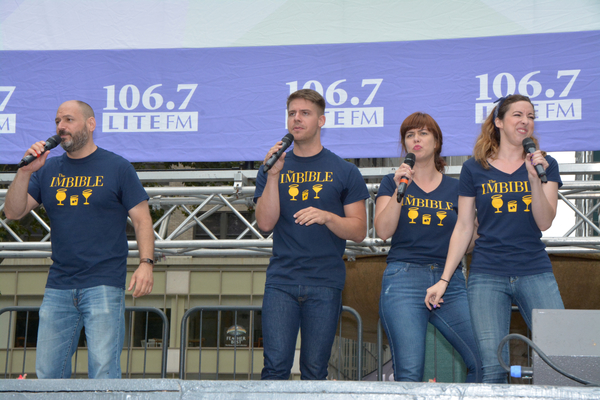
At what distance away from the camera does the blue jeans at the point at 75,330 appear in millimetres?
3568

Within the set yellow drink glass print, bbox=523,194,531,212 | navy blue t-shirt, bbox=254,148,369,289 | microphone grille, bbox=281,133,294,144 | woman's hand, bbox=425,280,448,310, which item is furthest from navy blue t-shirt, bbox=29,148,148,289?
yellow drink glass print, bbox=523,194,531,212

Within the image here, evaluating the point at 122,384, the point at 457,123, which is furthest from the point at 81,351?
the point at 122,384

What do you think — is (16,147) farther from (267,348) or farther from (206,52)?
(267,348)

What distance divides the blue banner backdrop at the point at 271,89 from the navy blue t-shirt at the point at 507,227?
2.16 meters

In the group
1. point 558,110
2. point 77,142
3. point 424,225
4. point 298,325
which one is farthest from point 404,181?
point 558,110

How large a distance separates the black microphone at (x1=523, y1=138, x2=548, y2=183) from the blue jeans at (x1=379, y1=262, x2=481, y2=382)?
81cm

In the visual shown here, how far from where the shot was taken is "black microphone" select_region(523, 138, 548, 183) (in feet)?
9.98

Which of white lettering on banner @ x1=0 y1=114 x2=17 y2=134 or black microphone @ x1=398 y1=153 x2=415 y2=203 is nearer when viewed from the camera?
black microphone @ x1=398 y1=153 x2=415 y2=203

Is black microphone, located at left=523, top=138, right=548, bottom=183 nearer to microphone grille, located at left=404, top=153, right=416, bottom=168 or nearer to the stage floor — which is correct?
microphone grille, located at left=404, top=153, right=416, bottom=168

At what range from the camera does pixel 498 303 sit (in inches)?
130

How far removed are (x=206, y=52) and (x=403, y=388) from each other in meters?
4.97

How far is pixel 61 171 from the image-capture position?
392 cm

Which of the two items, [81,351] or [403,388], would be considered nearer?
[403,388]

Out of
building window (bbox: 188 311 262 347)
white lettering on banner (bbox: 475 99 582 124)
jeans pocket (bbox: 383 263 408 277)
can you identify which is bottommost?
building window (bbox: 188 311 262 347)
